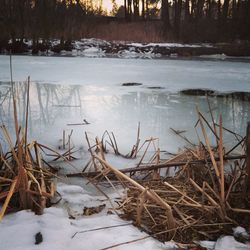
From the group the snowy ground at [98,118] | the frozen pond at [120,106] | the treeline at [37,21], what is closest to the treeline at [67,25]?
the treeline at [37,21]

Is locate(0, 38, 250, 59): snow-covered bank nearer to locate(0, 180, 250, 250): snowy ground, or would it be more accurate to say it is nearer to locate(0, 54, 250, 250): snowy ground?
locate(0, 54, 250, 250): snowy ground

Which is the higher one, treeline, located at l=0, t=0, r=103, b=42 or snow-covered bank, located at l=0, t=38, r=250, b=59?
treeline, located at l=0, t=0, r=103, b=42

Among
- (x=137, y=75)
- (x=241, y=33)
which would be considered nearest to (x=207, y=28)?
(x=241, y=33)

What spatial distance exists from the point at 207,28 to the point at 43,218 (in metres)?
18.8

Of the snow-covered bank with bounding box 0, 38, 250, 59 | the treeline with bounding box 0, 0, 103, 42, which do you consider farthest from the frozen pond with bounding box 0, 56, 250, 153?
the treeline with bounding box 0, 0, 103, 42

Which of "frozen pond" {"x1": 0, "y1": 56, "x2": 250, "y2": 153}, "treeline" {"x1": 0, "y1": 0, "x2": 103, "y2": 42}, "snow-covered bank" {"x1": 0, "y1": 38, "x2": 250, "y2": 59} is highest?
"treeline" {"x1": 0, "y1": 0, "x2": 103, "y2": 42}

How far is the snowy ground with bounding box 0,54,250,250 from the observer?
1.46 m

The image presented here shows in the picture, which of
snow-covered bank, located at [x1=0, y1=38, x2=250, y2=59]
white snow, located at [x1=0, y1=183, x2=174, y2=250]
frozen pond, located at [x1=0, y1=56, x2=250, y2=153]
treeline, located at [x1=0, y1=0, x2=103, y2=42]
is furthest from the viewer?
treeline, located at [x1=0, y1=0, x2=103, y2=42]

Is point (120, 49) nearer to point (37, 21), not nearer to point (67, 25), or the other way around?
point (67, 25)

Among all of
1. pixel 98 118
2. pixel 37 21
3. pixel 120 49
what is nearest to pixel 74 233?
pixel 98 118

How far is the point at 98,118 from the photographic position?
3562 mm

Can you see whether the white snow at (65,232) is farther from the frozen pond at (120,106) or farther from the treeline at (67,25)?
the treeline at (67,25)

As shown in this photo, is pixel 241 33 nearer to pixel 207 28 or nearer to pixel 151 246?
pixel 207 28

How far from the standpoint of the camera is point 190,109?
4113mm
